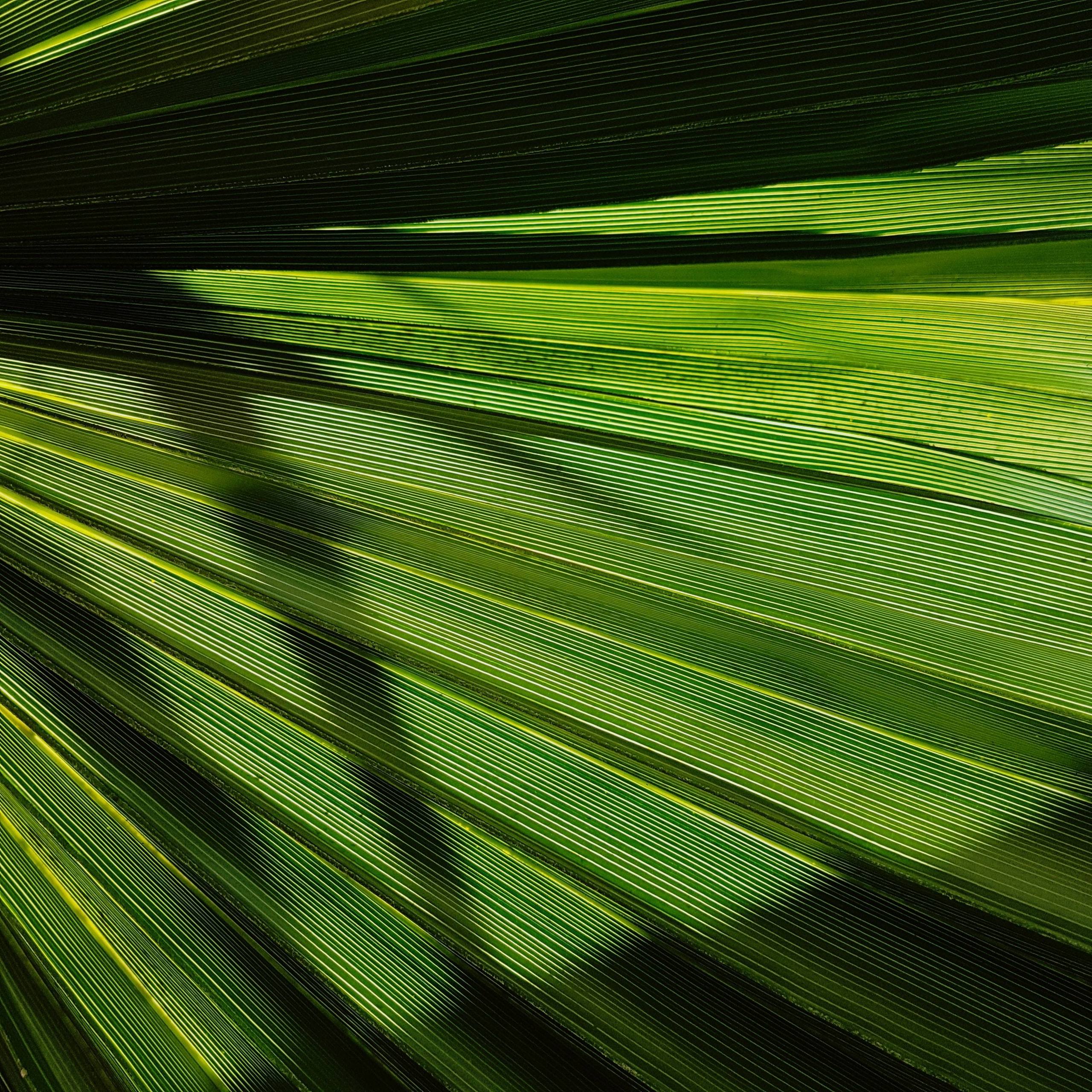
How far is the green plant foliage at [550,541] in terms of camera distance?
0.43m

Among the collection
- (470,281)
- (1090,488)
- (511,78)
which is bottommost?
(1090,488)

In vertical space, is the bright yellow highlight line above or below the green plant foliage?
above

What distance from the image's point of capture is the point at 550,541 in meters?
0.52

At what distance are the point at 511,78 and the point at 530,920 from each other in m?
0.58

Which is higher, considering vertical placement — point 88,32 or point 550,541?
point 88,32

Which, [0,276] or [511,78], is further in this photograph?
[0,276]

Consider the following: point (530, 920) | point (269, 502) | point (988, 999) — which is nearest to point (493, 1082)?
point (530, 920)

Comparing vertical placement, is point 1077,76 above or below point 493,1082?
above

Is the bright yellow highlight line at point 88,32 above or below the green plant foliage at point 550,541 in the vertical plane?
above

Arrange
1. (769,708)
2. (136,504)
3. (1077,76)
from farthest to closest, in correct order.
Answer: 1. (136,504)
2. (769,708)
3. (1077,76)

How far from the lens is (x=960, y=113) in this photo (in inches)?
15.6

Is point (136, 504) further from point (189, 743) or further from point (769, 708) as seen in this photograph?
point (769, 708)

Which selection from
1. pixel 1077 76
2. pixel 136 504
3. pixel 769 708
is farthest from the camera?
pixel 136 504

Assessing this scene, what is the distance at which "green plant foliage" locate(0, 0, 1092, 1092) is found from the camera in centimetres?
43
